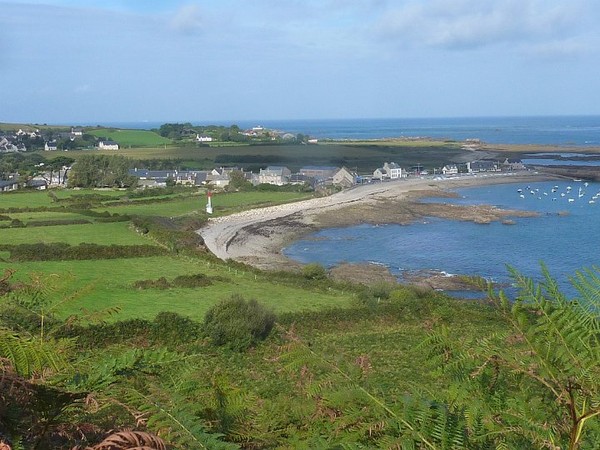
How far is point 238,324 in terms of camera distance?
18656 millimetres

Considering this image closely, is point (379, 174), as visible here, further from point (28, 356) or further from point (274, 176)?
point (28, 356)

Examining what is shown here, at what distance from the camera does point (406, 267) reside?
3375 centimetres

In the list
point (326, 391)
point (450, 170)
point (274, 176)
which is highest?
point (326, 391)

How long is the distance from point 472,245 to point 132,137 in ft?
297

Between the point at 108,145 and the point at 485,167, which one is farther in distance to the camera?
the point at 108,145

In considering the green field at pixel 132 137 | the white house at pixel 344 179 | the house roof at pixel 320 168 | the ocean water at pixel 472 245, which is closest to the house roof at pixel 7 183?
the house roof at pixel 320 168

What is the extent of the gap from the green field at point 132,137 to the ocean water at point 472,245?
72.1 meters

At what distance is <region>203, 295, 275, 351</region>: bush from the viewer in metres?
18.7

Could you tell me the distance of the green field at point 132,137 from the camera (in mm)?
109625

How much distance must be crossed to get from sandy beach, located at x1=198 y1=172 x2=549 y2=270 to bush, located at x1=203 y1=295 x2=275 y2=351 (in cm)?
1366

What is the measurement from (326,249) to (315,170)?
132ft

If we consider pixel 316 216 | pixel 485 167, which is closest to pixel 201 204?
pixel 316 216

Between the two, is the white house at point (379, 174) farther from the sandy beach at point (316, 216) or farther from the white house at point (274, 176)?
the white house at point (274, 176)

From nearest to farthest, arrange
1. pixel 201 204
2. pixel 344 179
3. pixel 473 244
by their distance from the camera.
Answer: pixel 473 244
pixel 201 204
pixel 344 179
